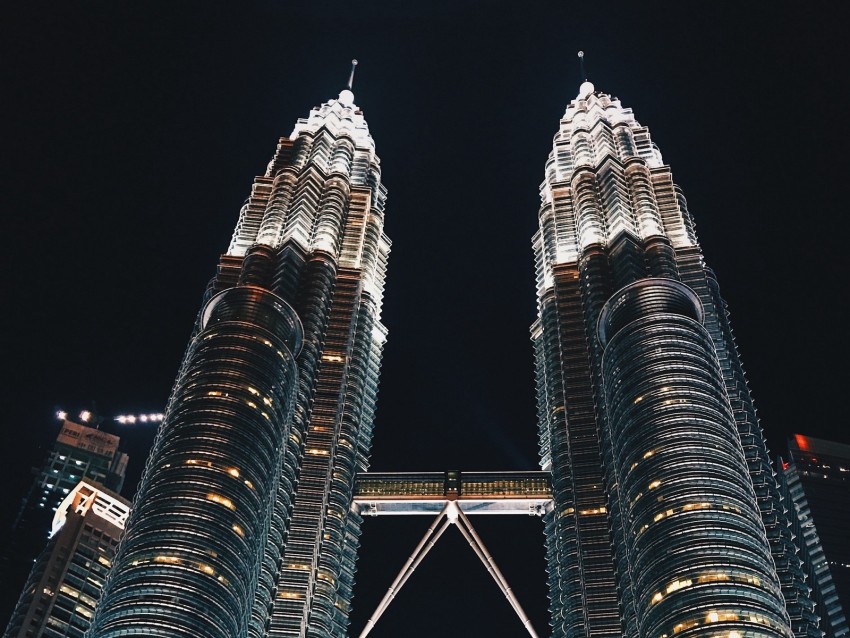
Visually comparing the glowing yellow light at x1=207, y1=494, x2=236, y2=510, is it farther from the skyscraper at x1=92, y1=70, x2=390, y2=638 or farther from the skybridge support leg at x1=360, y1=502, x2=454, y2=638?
the skybridge support leg at x1=360, y1=502, x2=454, y2=638

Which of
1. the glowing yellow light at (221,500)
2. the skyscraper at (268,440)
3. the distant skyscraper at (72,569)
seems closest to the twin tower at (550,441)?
the glowing yellow light at (221,500)

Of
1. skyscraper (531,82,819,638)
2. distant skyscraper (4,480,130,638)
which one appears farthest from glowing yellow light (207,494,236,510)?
distant skyscraper (4,480,130,638)

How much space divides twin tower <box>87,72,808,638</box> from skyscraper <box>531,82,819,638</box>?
0.29 meters

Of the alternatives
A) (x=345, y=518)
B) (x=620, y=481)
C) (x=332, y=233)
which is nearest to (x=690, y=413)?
(x=620, y=481)

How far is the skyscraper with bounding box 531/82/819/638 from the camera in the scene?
4350 inches

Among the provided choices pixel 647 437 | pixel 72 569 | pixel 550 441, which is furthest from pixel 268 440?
pixel 72 569

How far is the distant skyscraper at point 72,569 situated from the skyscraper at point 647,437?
7338 cm

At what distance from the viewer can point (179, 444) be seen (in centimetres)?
13012

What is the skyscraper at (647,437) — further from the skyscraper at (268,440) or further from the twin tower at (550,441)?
the skyscraper at (268,440)

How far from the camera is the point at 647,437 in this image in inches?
5017

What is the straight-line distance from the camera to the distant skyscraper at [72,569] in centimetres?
16012

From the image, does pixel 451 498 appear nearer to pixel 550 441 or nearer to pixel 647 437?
pixel 550 441

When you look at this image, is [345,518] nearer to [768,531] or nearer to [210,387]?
[210,387]

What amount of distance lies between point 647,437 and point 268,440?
1829 inches
